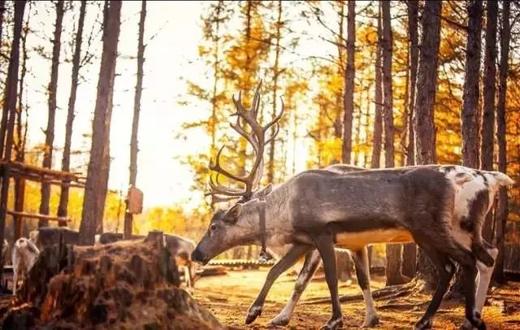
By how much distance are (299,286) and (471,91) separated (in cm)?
477

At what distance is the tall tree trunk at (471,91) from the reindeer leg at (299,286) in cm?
355

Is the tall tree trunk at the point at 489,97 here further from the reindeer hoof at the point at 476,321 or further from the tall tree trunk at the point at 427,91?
the reindeer hoof at the point at 476,321

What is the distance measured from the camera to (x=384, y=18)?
14438 millimetres

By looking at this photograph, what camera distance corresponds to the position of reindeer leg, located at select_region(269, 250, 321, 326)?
7160 millimetres

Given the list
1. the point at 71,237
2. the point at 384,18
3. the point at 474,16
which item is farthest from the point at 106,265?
the point at 71,237

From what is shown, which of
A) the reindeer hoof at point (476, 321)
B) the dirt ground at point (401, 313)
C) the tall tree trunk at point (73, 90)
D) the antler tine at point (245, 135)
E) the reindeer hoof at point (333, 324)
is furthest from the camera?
the tall tree trunk at point (73, 90)

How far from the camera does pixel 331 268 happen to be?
6871 millimetres

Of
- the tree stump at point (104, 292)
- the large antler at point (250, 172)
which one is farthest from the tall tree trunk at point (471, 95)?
the tree stump at point (104, 292)

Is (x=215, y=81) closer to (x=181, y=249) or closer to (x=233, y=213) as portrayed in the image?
(x=181, y=249)

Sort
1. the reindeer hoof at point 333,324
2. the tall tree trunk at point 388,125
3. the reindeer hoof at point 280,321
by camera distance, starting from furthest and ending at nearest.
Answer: the tall tree trunk at point 388,125
the reindeer hoof at point 280,321
the reindeer hoof at point 333,324

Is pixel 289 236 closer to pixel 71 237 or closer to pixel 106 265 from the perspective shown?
pixel 106 265

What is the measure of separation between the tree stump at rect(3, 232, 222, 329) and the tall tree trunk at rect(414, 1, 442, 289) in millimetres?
6338

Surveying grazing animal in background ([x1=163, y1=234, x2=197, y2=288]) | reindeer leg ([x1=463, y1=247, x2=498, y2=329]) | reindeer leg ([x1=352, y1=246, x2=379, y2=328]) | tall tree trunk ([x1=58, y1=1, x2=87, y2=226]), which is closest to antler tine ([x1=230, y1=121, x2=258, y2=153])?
reindeer leg ([x1=352, y1=246, x2=379, y2=328])

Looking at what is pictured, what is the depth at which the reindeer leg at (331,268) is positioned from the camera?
679 centimetres
